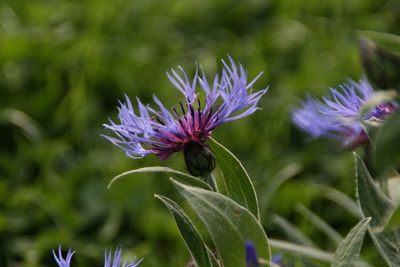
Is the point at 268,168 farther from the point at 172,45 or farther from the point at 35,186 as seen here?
the point at 172,45

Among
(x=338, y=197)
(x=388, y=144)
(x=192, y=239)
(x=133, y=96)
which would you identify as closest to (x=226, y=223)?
(x=192, y=239)

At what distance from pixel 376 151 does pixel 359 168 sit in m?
0.23

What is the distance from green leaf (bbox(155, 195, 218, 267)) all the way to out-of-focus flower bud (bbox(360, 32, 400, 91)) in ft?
0.80

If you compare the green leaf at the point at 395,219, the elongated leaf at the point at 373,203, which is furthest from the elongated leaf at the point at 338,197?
the green leaf at the point at 395,219

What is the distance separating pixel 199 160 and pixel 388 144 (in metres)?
0.27

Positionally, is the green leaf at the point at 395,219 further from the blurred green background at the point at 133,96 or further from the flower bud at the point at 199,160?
the blurred green background at the point at 133,96

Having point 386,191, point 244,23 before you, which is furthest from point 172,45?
point 386,191

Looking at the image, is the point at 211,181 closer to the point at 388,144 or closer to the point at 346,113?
the point at 346,113

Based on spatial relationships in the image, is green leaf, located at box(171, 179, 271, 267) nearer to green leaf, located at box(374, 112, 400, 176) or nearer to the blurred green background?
green leaf, located at box(374, 112, 400, 176)

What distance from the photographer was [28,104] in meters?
2.50

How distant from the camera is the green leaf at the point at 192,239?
903mm

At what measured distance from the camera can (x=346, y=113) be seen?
0.99 metres

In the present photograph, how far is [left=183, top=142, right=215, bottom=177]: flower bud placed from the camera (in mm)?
948

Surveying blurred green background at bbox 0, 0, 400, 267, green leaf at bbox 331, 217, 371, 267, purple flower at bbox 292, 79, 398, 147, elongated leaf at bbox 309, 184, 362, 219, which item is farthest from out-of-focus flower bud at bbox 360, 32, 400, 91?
elongated leaf at bbox 309, 184, 362, 219
